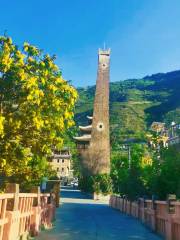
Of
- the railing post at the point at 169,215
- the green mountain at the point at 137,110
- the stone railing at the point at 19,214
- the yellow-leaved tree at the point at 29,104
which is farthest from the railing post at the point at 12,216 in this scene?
the green mountain at the point at 137,110

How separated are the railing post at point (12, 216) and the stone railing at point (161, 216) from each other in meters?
4.70

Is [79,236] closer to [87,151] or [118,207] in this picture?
[118,207]

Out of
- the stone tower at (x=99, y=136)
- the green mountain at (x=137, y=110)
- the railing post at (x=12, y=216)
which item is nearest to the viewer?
the railing post at (x=12, y=216)

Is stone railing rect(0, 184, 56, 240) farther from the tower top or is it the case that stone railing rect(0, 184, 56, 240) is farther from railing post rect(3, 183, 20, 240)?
the tower top

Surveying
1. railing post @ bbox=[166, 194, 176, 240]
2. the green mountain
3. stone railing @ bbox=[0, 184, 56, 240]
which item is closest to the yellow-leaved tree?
stone railing @ bbox=[0, 184, 56, 240]

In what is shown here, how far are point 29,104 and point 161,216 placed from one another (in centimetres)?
670

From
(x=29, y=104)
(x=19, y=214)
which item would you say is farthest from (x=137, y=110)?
(x=19, y=214)

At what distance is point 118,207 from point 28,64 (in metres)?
21.3

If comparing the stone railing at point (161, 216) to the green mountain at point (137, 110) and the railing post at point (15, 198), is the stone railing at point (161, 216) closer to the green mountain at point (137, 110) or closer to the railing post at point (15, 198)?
the railing post at point (15, 198)

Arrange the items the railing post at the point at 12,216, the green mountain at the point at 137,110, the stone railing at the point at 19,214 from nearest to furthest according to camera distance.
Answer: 1. the stone railing at the point at 19,214
2. the railing post at the point at 12,216
3. the green mountain at the point at 137,110

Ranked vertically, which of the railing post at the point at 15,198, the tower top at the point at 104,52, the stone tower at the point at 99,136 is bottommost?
the railing post at the point at 15,198

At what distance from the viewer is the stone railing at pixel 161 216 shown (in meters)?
11.8

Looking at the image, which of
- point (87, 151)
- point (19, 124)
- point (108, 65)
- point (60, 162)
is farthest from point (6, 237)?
point (60, 162)

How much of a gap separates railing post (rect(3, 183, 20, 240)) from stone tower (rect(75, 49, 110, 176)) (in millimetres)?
A: 43969
